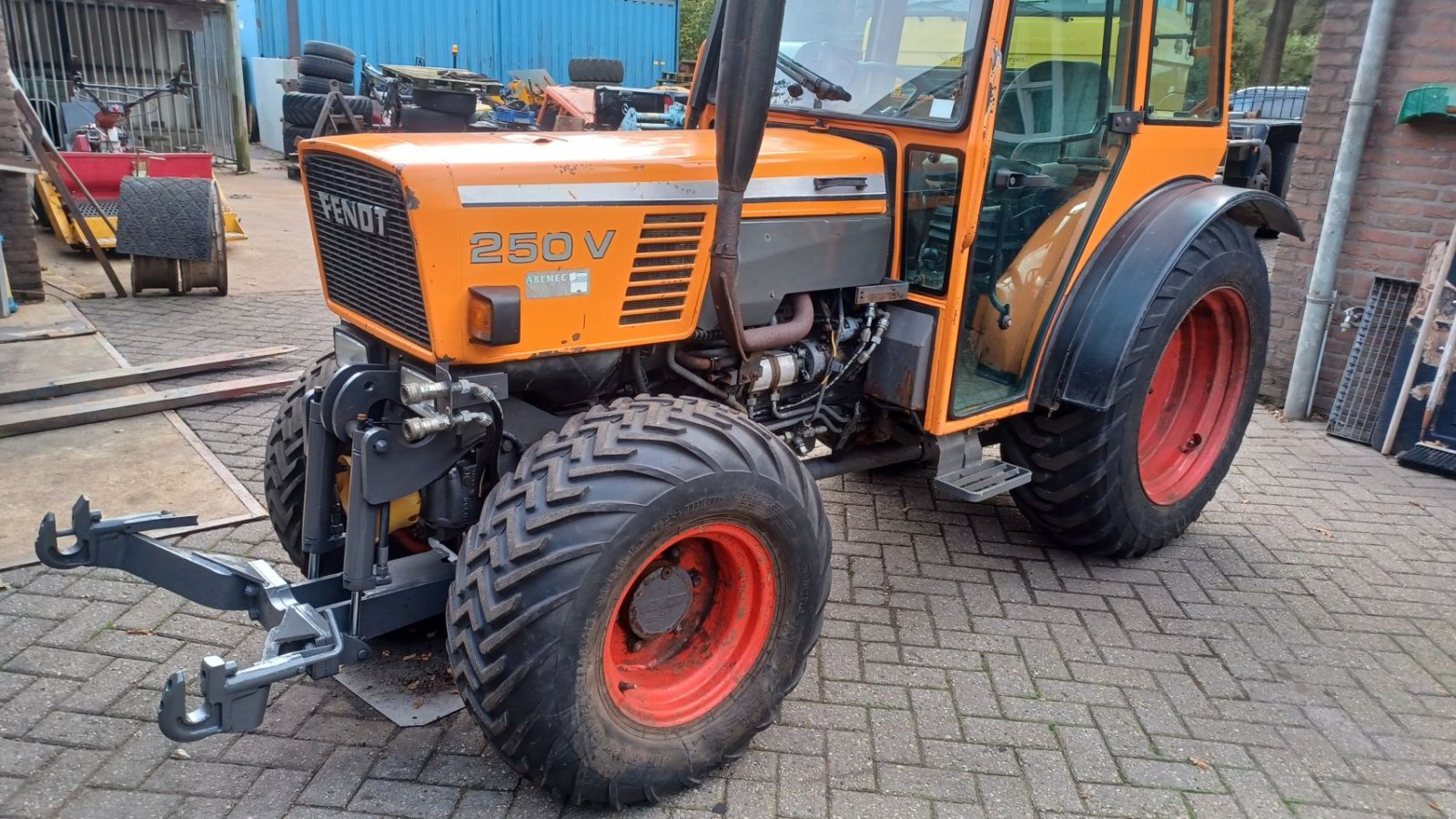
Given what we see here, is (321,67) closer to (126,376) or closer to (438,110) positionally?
(438,110)

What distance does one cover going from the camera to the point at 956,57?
10.3 ft

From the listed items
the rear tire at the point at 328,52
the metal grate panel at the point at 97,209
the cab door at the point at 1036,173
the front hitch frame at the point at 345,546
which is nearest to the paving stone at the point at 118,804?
the front hitch frame at the point at 345,546

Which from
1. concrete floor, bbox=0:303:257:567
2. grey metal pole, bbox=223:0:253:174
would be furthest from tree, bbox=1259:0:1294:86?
concrete floor, bbox=0:303:257:567

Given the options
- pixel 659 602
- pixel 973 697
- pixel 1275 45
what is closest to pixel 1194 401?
pixel 973 697

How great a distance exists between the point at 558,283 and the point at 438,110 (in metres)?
11.5

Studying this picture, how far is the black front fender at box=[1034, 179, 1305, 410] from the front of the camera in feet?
11.6

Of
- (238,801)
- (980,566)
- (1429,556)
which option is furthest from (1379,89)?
(238,801)

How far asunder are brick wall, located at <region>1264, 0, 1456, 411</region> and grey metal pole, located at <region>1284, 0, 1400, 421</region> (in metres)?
0.08

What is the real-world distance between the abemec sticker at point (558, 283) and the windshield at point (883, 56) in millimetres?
1133

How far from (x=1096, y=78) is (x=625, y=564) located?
2.35m

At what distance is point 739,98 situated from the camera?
2.32 meters

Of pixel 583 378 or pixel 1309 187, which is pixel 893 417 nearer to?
pixel 583 378

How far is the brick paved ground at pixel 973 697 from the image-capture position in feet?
8.68

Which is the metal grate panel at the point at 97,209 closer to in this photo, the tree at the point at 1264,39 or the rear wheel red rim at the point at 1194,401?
the rear wheel red rim at the point at 1194,401
